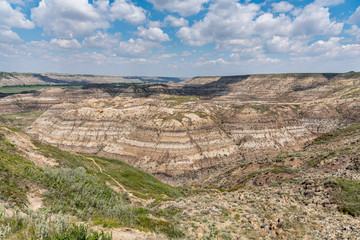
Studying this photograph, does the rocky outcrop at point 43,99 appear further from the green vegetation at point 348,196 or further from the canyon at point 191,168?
the green vegetation at point 348,196

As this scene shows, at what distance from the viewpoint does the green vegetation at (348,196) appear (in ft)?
53.4

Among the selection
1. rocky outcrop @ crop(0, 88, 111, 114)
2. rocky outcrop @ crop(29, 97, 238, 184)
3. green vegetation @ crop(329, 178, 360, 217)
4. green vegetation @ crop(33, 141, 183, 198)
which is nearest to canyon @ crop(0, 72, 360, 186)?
rocky outcrop @ crop(29, 97, 238, 184)

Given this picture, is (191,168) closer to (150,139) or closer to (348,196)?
(150,139)

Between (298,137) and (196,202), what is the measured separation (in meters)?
83.6

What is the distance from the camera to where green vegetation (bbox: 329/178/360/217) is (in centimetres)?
1629

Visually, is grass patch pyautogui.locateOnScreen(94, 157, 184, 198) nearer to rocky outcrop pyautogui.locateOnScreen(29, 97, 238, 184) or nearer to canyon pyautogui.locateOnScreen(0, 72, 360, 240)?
canyon pyautogui.locateOnScreen(0, 72, 360, 240)

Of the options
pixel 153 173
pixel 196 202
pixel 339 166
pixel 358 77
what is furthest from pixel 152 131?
pixel 358 77

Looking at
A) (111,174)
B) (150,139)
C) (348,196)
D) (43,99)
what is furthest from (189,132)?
(43,99)

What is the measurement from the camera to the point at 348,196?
18344 millimetres

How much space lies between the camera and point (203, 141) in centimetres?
7062

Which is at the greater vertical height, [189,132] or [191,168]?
[189,132]

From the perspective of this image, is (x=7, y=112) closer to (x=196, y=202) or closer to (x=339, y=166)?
(x=196, y=202)

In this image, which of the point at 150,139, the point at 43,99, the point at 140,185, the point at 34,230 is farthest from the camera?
the point at 43,99

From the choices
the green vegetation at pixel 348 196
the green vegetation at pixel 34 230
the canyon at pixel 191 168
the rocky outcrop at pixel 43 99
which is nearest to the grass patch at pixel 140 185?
the canyon at pixel 191 168
